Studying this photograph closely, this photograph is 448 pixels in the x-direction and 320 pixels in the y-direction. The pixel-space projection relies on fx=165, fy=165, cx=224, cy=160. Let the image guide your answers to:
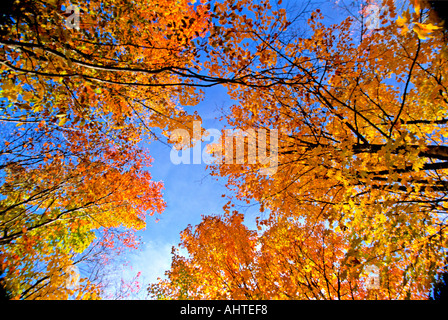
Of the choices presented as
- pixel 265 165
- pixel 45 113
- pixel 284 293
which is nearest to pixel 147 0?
pixel 45 113

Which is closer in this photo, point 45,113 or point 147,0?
point 45,113

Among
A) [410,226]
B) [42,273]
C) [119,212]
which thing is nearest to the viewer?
[410,226]

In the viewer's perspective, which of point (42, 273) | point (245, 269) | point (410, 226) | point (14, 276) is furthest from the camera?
point (245, 269)

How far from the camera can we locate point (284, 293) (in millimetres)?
5688

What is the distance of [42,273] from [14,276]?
1.87ft

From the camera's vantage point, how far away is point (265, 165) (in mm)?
6020

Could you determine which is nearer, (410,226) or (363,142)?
(410,226)

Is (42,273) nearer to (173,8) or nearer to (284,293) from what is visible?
(284,293)
